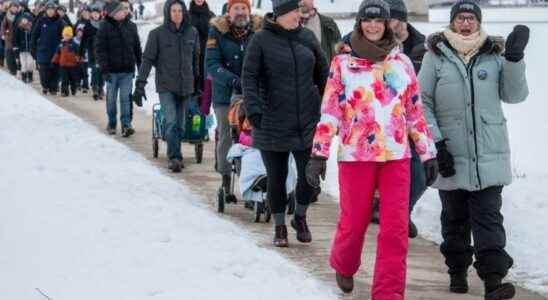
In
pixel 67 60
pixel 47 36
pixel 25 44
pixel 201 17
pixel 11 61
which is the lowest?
pixel 11 61

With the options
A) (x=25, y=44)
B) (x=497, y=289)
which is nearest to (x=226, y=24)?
(x=497, y=289)

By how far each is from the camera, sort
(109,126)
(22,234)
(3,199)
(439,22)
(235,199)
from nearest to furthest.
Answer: (22,234)
(3,199)
(235,199)
(109,126)
(439,22)

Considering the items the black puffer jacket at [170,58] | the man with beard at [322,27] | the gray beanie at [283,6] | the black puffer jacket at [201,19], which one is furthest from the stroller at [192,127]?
the gray beanie at [283,6]

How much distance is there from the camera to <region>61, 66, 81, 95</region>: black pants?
26.0 m

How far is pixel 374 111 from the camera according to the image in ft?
24.6

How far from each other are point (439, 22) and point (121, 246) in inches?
1150

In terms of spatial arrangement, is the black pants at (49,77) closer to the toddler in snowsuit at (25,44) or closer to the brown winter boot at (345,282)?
the toddler in snowsuit at (25,44)

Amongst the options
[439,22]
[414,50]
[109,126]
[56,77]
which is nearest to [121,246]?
[414,50]

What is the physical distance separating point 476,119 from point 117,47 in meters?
9.83

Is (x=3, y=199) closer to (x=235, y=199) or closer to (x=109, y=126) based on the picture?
(x=235, y=199)

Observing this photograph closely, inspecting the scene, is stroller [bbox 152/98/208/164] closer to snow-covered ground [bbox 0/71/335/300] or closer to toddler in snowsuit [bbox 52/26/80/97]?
snow-covered ground [bbox 0/71/335/300]

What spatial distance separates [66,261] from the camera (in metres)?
7.68

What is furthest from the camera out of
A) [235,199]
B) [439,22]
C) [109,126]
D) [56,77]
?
[439,22]

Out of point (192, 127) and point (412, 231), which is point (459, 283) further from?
point (192, 127)
